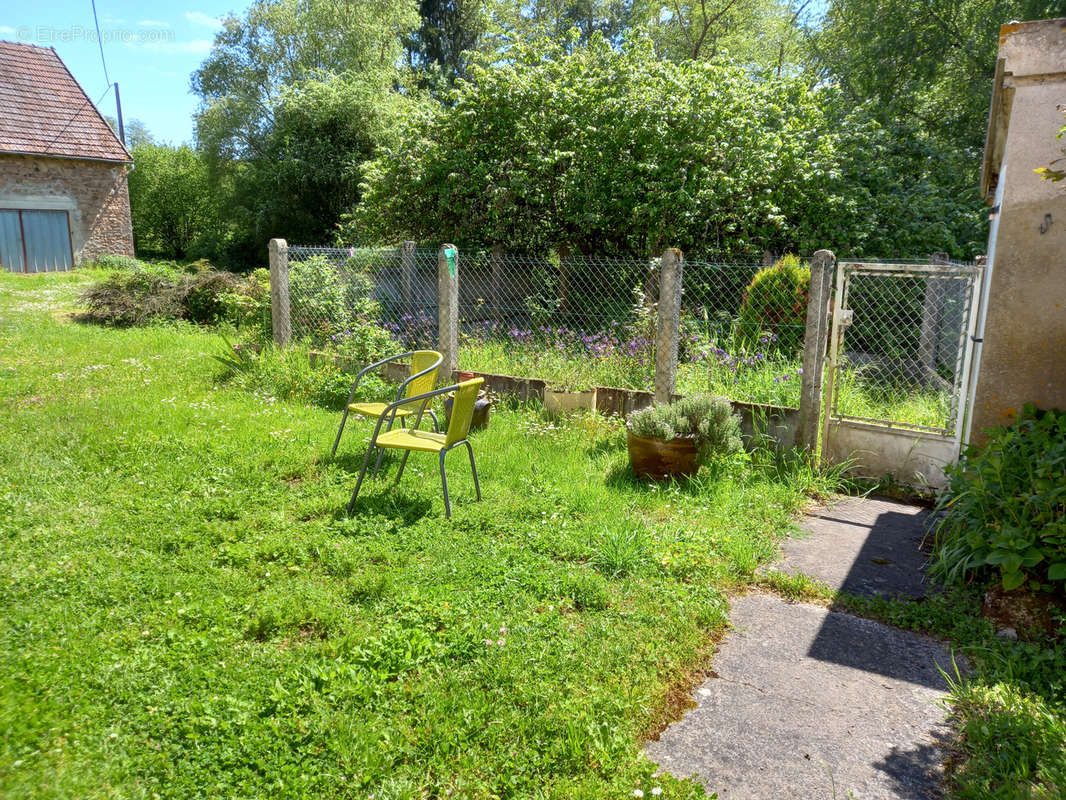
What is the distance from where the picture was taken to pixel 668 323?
6.17 m

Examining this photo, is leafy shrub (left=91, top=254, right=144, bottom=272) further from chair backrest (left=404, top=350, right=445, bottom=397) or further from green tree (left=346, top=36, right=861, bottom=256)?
chair backrest (left=404, top=350, right=445, bottom=397)

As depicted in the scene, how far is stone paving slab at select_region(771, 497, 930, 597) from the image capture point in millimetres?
4023

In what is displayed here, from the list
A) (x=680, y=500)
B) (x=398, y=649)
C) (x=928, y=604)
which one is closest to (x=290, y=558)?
(x=398, y=649)

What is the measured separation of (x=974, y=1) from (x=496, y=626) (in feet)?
66.1

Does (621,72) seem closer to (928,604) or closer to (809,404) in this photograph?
(809,404)

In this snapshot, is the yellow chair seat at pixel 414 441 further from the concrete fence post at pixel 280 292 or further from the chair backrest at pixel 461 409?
the concrete fence post at pixel 280 292

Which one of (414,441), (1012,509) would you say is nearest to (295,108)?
(414,441)

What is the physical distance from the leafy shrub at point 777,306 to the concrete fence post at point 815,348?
206 cm

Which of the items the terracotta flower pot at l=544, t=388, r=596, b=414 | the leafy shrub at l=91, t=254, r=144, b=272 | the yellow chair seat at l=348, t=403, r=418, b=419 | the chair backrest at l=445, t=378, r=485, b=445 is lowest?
the terracotta flower pot at l=544, t=388, r=596, b=414

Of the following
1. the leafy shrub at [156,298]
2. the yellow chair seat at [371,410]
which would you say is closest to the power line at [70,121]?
the leafy shrub at [156,298]

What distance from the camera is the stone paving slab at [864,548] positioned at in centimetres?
402

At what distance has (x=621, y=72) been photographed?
1048 cm

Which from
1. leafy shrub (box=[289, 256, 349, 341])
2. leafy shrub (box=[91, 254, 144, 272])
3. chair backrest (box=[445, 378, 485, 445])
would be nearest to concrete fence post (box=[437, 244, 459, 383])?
leafy shrub (box=[289, 256, 349, 341])

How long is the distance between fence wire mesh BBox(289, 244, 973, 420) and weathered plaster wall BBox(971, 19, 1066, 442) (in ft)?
8.66
